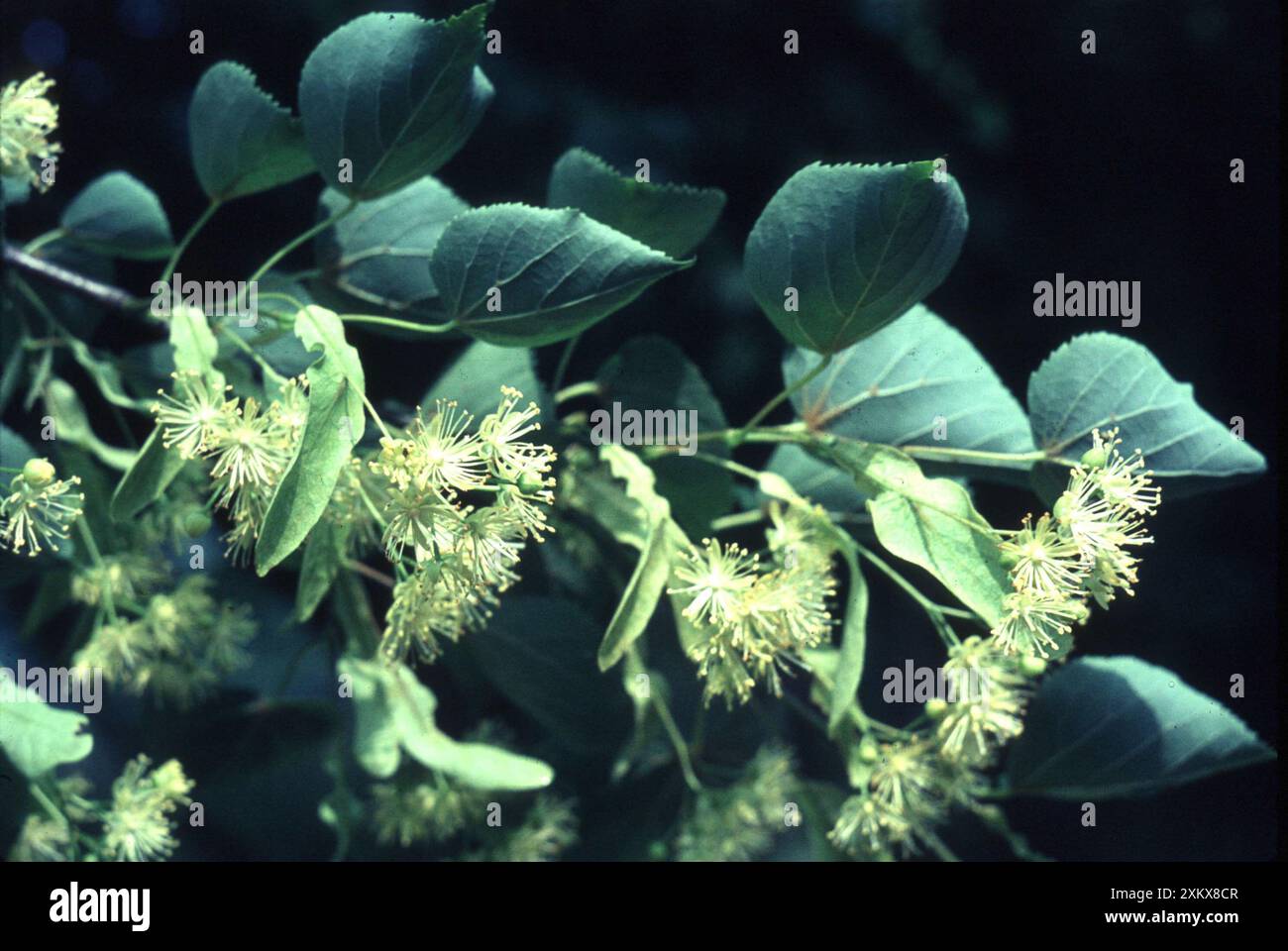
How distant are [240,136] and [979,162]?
1361 millimetres

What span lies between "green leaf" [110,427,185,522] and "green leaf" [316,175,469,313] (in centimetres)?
25

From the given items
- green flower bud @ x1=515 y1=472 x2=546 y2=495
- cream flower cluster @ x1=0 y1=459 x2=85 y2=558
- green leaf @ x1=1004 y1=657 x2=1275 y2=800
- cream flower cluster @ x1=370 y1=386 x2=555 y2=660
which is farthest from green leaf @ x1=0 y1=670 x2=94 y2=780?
green leaf @ x1=1004 y1=657 x2=1275 y2=800

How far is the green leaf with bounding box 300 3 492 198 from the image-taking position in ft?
2.49

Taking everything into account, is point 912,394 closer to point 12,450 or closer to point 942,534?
point 942,534

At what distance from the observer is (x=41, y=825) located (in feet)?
3.31

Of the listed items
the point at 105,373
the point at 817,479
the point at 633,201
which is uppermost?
the point at 633,201

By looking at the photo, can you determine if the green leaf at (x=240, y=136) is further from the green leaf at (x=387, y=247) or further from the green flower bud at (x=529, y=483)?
the green flower bud at (x=529, y=483)

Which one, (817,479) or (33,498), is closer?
(33,498)

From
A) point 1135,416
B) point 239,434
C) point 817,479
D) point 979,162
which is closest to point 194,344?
point 239,434

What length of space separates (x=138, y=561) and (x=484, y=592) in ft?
1.32

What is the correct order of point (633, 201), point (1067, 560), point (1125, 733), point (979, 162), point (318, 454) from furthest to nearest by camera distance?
point (979, 162) < point (1125, 733) < point (633, 201) < point (1067, 560) < point (318, 454)

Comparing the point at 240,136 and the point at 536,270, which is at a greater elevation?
the point at 240,136

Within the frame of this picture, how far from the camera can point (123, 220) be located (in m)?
1.02

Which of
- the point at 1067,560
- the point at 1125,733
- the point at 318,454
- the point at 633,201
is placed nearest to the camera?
the point at 318,454
